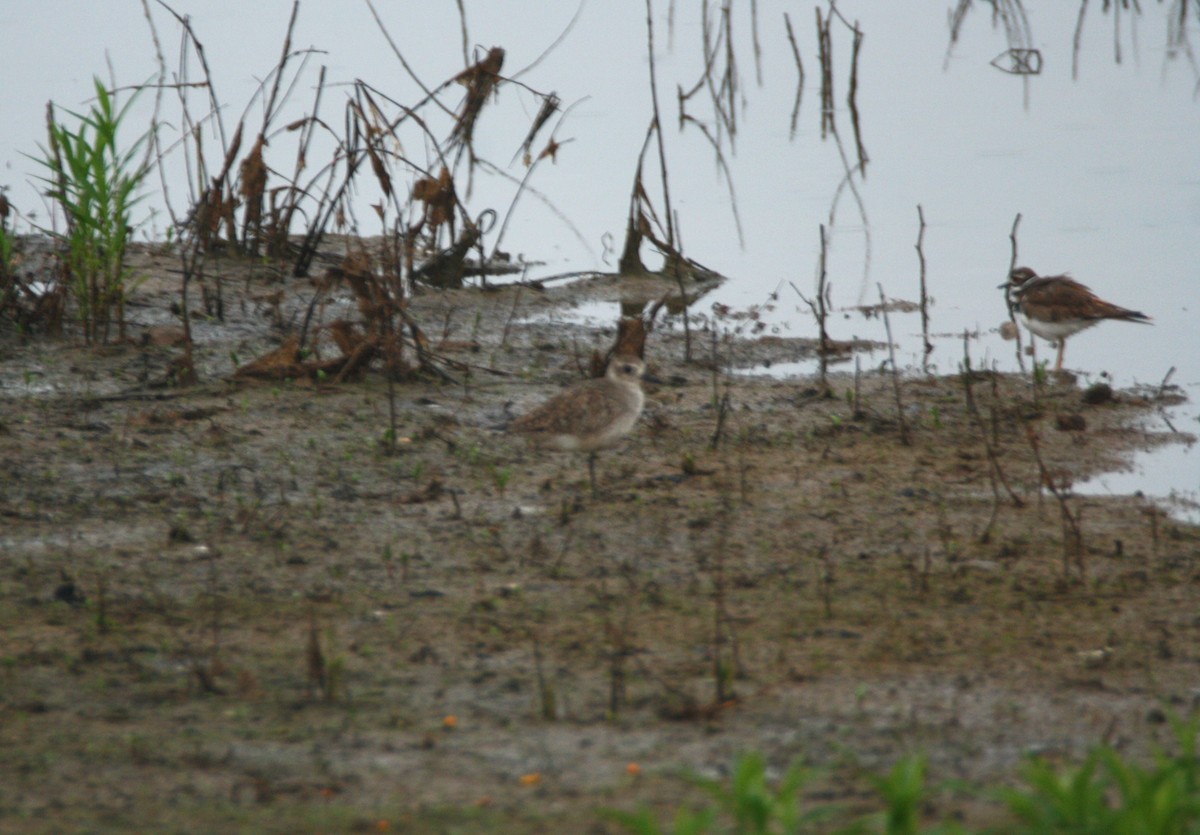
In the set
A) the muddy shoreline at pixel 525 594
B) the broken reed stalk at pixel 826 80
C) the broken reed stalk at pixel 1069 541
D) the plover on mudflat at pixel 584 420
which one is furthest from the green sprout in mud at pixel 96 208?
the broken reed stalk at pixel 826 80

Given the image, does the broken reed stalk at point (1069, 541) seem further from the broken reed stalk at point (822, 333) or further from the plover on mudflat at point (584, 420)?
the broken reed stalk at point (822, 333)

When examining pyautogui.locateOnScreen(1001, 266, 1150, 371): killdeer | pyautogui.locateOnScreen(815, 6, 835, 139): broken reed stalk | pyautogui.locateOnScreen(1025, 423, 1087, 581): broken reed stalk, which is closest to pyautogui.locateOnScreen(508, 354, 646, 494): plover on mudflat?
pyautogui.locateOnScreen(1025, 423, 1087, 581): broken reed stalk

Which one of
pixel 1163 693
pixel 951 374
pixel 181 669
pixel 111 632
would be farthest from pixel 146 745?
pixel 951 374

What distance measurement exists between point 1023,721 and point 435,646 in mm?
2026

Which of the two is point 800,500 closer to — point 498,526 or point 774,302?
point 498,526

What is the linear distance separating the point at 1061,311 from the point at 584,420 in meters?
4.72

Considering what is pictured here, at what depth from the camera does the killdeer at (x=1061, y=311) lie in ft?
34.4

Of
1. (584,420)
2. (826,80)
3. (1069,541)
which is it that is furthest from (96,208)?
(826,80)

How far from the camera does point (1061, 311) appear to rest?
1053 centimetres

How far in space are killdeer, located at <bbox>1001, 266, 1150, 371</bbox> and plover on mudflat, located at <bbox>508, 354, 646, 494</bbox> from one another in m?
4.12

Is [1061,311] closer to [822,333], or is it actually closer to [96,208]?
[822,333]

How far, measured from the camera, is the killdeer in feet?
34.4

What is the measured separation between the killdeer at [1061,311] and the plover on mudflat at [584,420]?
4.12 meters

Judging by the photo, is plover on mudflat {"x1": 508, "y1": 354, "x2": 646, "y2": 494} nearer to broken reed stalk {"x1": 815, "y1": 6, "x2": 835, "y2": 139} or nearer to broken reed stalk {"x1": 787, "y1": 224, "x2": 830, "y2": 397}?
broken reed stalk {"x1": 787, "y1": 224, "x2": 830, "y2": 397}
